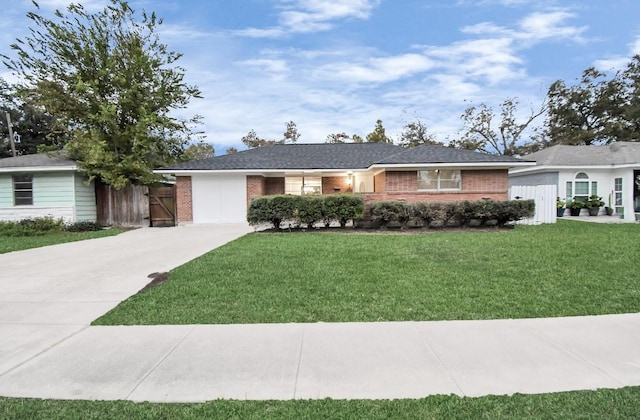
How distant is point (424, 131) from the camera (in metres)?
38.7

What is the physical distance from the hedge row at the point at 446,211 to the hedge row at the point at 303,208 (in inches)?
34.7

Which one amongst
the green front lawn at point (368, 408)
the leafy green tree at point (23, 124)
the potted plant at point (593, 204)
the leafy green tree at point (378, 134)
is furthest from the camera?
the leafy green tree at point (378, 134)

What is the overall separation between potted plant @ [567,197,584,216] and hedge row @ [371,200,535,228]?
8.64m

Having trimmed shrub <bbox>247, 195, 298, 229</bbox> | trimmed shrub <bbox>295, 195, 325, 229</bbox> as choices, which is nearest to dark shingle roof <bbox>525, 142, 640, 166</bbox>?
trimmed shrub <bbox>295, 195, 325, 229</bbox>

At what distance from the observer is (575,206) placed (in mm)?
19047

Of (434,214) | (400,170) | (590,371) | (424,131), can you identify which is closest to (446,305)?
(590,371)

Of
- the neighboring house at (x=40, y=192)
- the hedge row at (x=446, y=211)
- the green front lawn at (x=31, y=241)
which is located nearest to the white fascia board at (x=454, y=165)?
the hedge row at (x=446, y=211)

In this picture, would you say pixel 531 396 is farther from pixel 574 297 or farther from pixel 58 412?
pixel 58 412

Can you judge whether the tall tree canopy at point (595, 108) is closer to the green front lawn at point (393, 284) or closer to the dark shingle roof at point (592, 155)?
the dark shingle roof at point (592, 155)

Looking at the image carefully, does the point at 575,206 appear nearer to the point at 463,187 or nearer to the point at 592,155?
the point at 592,155

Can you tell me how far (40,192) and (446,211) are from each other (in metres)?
18.5

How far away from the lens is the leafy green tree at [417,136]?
38.6m

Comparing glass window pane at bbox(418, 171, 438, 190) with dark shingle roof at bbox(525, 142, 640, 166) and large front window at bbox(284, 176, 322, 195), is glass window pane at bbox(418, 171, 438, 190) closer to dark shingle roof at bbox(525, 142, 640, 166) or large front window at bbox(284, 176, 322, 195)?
large front window at bbox(284, 176, 322, 195)

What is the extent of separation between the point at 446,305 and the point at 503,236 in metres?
7.31
